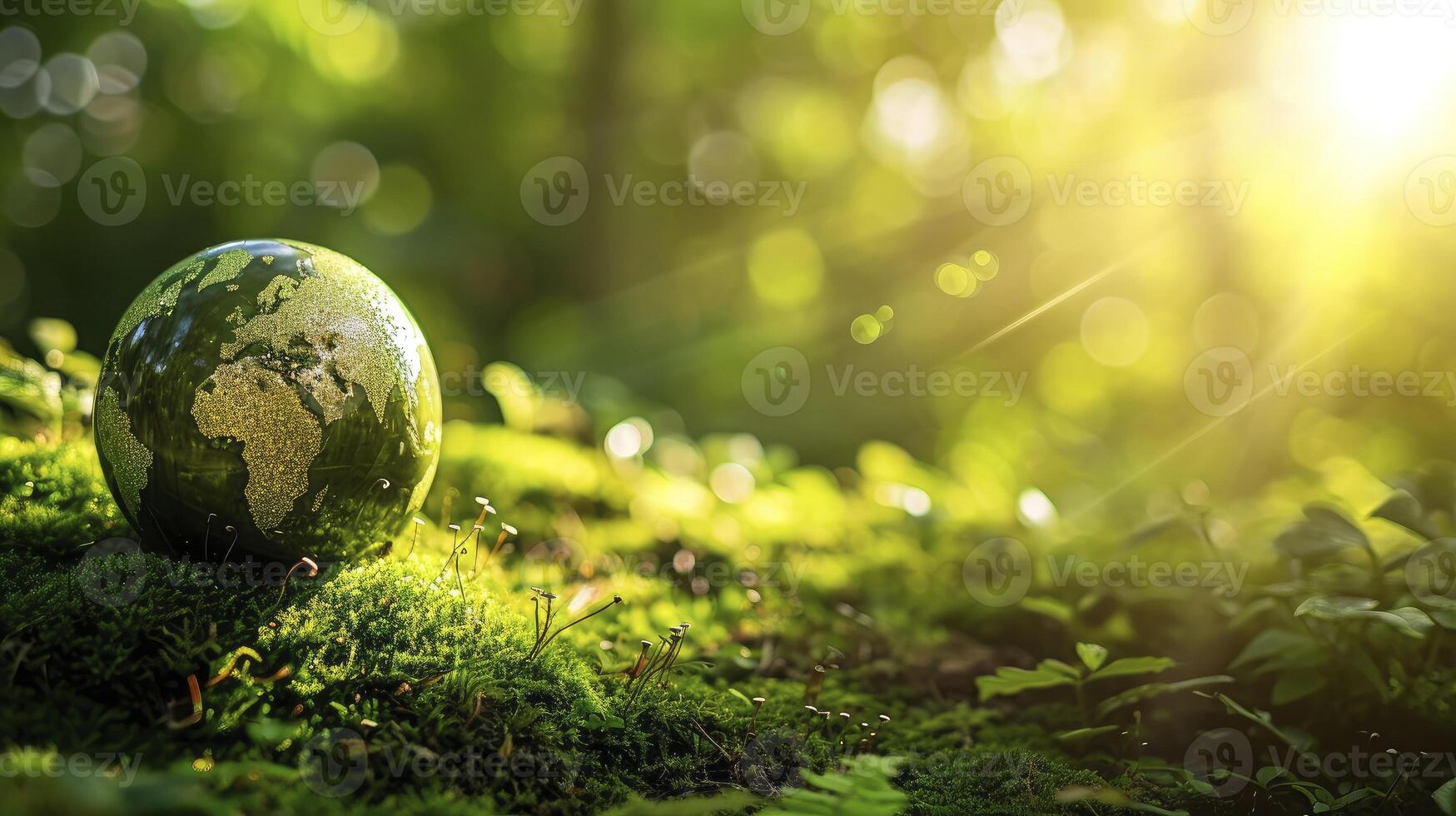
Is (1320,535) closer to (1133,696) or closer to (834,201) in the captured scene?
(1133,696)

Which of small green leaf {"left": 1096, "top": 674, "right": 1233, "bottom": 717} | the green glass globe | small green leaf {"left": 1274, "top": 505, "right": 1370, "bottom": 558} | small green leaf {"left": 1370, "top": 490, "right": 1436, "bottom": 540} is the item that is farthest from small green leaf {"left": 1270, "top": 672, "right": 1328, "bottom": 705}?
the green glass globe

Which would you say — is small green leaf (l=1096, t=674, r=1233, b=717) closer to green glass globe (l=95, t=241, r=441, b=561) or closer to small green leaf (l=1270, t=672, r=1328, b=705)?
small green leaf (l=1270, t=672, r=1328, b=705)

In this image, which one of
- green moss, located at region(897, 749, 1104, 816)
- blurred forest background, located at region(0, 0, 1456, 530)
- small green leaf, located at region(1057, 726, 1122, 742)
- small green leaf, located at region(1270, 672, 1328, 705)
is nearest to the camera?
green moss, located at region(897, 749, 1104, 816)

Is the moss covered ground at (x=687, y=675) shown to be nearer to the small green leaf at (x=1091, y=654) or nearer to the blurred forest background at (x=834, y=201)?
Answer: the small green leaf at (x=1091, y=654)

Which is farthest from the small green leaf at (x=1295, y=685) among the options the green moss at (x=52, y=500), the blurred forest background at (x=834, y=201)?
the green moss at (x=52, y=500)

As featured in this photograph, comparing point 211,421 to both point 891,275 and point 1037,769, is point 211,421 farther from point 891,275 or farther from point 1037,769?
point 891,275

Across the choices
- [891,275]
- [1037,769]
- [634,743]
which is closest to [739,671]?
[634,743]

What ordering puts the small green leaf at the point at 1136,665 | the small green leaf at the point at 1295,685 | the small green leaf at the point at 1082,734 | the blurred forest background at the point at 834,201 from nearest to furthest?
1. the small green leaf at the point at 1082,734
2. the small green leaf at the point at 1136,665
3. the small green leaf at the point at 1295,685
4. the blurred forest background at the point at 834,201
